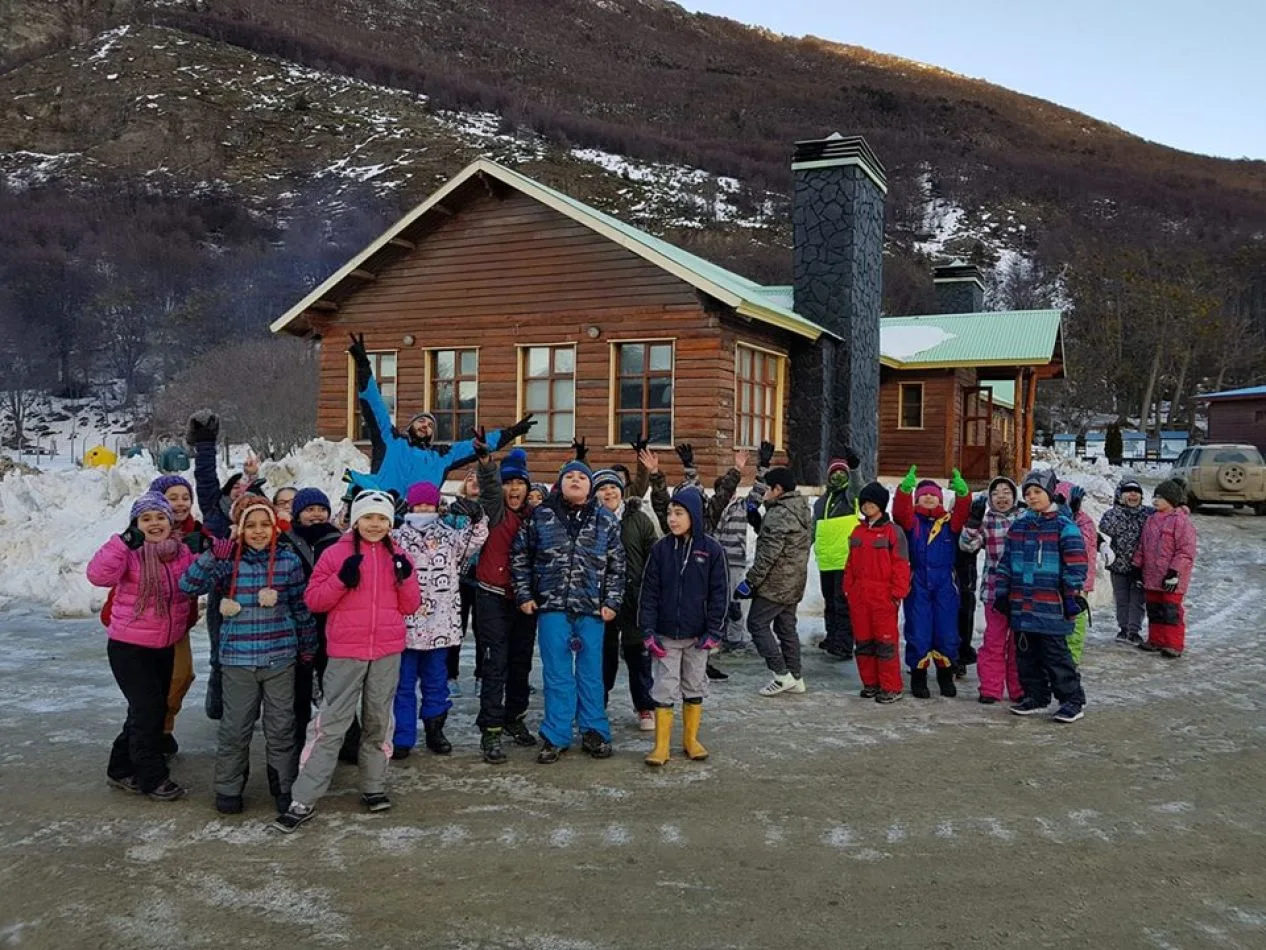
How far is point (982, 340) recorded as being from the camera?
21.8 meters

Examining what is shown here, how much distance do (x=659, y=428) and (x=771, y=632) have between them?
25.1ft

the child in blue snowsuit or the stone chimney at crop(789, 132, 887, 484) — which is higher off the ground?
the stone chimney at crop(789, 132, 887, 484)

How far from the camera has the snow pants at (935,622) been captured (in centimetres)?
688

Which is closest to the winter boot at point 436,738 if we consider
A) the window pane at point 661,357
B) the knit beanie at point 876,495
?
the knit beanie at point 876,495

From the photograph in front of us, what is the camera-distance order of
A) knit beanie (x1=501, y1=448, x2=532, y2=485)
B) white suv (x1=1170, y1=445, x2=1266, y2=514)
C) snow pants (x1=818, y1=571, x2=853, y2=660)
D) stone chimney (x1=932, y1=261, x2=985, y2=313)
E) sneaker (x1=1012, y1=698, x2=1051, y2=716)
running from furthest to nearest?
stone chimney (x1=932, y1=261, x2=985, y2=313) < white suv (x1=1170, y1=445, x2=1266, y2=514) < snow pants (x1=818, y1=571, x2=853, y2=660) < sneaker (x1=1012, y1=698, x2=1051, y2=716) < knit beanie (x1=501, y1=448, x2=532, y2=485)

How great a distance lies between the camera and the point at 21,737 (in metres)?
5.62

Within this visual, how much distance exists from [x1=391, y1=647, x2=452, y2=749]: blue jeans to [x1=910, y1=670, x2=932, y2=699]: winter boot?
348 cm

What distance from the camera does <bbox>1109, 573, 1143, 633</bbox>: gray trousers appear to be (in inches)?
352

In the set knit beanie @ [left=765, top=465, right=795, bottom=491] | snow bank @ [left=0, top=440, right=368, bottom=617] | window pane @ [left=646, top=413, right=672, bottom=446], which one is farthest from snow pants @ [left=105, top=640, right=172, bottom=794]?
window pane @ [left=646, top=413, right=672, bottom=446]

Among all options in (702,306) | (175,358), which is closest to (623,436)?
(702,306)

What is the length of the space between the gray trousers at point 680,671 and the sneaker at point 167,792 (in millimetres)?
2479

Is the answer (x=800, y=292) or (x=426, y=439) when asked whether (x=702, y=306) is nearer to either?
(x=800, y=292)

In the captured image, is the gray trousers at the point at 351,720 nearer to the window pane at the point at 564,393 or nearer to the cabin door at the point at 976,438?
the window pane at the point at 564,393

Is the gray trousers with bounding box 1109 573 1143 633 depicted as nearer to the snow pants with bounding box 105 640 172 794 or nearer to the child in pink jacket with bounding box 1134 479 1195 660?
the child in pink jacket with bounding box 1134 479 1195 660
